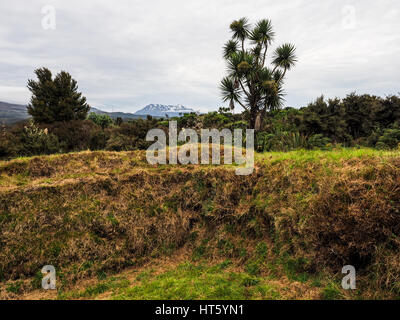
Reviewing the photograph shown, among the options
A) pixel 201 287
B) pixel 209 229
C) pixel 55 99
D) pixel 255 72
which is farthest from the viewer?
pixel 55 99

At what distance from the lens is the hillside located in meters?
3.06

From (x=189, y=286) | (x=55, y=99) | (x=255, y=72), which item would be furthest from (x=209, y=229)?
(x=55, y=99)

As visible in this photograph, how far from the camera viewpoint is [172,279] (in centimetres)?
358

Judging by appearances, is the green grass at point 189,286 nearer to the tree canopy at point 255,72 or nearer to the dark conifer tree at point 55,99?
the tree canopy at point 255,72

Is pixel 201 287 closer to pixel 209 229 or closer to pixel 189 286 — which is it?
pixel 189 286

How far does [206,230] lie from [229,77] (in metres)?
12.9

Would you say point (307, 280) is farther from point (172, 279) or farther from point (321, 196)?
point (172, 279)

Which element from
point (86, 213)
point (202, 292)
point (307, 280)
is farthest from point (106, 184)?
point (307, 280)

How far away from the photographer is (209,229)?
184 inches

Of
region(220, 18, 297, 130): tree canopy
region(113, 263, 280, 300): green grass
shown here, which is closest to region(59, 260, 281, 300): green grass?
region(113, 263, 280, 300): green grass

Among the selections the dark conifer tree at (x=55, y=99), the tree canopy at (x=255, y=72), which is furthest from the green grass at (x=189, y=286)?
the dark conifer tree at (x=55, y=99)

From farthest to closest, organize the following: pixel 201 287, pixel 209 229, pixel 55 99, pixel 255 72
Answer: pixel 55 99 < pixel 255 72 < pixel 209 229 < pixel 201 287

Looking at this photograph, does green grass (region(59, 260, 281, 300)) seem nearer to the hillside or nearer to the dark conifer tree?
the hillside

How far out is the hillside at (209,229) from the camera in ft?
10.0
